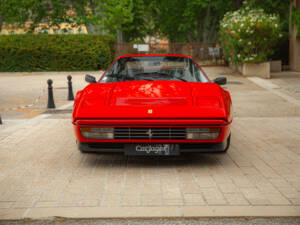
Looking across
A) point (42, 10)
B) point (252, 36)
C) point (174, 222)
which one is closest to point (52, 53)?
point (42, 10)

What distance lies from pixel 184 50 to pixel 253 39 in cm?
1324

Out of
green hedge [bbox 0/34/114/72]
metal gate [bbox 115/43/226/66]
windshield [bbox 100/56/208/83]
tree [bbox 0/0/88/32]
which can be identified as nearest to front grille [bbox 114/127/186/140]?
windshield [bbox 100/56/208/83]

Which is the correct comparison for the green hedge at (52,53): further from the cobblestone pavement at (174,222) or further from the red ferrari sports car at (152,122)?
the cobblestone pavement at (174,222)

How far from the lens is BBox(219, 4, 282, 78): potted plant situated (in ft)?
67.8

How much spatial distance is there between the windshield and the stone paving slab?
1168mm

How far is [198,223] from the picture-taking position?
3.79 metres

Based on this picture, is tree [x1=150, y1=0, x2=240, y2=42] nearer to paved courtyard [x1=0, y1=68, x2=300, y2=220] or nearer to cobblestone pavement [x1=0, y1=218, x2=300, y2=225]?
paved courtyard [x1=0, y1=68, x2=300, y2=220]

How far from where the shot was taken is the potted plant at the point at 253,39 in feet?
67.8

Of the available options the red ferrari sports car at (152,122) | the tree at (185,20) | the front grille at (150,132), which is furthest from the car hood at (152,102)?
the tree at (185,20)

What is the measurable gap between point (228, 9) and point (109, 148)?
2794 centimetres

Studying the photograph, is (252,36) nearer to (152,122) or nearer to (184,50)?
(184,50)

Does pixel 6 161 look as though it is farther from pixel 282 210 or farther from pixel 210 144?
pixel 282 210

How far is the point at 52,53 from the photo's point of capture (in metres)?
28.1

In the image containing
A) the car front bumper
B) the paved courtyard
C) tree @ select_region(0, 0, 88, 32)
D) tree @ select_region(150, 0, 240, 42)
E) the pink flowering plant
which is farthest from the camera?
tree @ select_region(150, 0, 240, 42)
